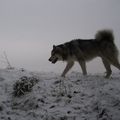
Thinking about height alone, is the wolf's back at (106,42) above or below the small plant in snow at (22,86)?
above

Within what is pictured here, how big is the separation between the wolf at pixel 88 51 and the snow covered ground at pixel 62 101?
119 inches

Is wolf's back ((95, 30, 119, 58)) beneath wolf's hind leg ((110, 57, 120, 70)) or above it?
above

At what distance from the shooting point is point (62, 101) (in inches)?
335

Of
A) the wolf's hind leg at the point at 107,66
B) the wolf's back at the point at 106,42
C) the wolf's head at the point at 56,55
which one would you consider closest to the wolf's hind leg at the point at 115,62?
the wolf's back at the point at 106,42

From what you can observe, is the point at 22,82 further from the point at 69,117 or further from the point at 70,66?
the point at 70,66

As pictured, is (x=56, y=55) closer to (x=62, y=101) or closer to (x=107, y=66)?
(x=107, y=66)

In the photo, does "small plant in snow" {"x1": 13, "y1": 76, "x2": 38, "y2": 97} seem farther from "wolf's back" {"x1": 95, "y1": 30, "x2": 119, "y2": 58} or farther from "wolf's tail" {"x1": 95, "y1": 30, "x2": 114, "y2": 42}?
"wolf's tail" {"x1": 95, "y1": 30, "x2": 114, "y2": 42}

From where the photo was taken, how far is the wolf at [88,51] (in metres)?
13.0

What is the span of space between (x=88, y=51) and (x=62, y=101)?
553cm

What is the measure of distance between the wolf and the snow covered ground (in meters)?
3.03

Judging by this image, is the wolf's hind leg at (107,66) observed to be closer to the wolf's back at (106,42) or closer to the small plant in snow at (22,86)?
the wolf's back at (106,42)

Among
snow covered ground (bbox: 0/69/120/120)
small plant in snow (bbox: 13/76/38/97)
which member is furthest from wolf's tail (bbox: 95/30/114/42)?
small plant in snow (bbox: 13/76/38/97)

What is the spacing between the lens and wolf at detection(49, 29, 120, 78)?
1305 centimetres

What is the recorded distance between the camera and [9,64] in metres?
12.5
